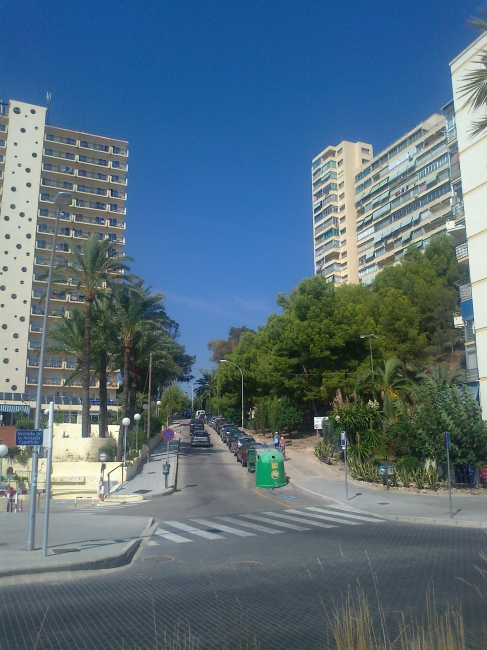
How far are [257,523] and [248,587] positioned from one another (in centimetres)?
→ 806

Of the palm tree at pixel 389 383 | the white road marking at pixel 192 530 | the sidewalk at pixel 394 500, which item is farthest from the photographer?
the palm tree at pixel 389 383

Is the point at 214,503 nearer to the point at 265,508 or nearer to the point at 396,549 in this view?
the point at 265,508

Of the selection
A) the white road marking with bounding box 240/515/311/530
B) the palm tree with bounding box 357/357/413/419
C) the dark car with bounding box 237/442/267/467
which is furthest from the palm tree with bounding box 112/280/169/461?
the white road marking with bounding box 240/515/311/530

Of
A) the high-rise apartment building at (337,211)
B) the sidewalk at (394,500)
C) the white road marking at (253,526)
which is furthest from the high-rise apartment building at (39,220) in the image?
the white road marking at (253,526)

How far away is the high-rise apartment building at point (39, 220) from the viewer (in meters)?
69.8

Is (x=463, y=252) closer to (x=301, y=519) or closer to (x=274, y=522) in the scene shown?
(x=301, y=519)

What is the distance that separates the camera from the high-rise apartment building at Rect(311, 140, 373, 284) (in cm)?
9388

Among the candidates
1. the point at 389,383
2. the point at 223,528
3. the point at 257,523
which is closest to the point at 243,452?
the point at 389,383

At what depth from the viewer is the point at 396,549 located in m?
12.3

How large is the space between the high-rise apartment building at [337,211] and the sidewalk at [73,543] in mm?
78434

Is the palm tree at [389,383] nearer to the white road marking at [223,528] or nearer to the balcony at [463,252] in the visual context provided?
the balcony at [463,252]

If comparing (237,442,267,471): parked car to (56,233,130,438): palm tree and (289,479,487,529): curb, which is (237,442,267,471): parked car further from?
(289,479,487,529): curb

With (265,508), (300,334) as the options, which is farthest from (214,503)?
(300,334)

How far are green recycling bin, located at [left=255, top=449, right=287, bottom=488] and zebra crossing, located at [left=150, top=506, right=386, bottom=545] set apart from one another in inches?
238
